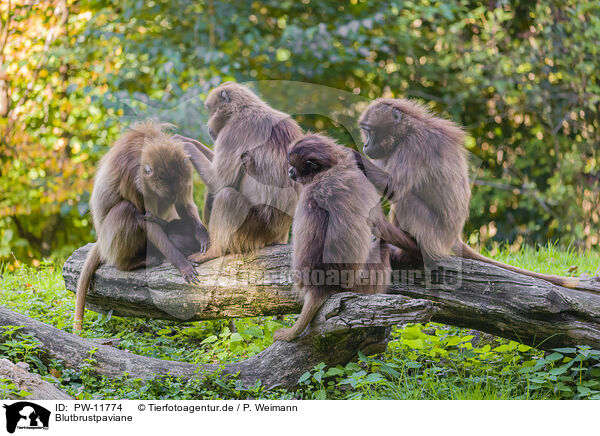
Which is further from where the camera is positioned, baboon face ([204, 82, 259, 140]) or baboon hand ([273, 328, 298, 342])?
baboon face ([204, 82, 259, 140])

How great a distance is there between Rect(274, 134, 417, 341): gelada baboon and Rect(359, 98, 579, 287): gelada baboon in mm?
307

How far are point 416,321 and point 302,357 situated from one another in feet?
2.41

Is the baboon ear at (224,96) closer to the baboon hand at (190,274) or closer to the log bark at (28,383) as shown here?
the baboon hand at (190,274)

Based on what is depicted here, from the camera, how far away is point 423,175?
3703 millimetres

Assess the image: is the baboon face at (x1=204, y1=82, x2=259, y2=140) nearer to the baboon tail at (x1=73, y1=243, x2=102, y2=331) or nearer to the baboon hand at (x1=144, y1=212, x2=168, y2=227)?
the baboon hand at (x1=144, y1=212, x2=168, y2=227)

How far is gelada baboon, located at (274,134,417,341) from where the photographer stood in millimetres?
3271

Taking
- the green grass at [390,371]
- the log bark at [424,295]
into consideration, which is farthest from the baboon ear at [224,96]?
the green grass at [390,371]

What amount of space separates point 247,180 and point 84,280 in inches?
55.4

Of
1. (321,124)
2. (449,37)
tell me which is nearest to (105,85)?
(321,124)

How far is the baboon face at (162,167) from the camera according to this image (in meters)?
3.99
